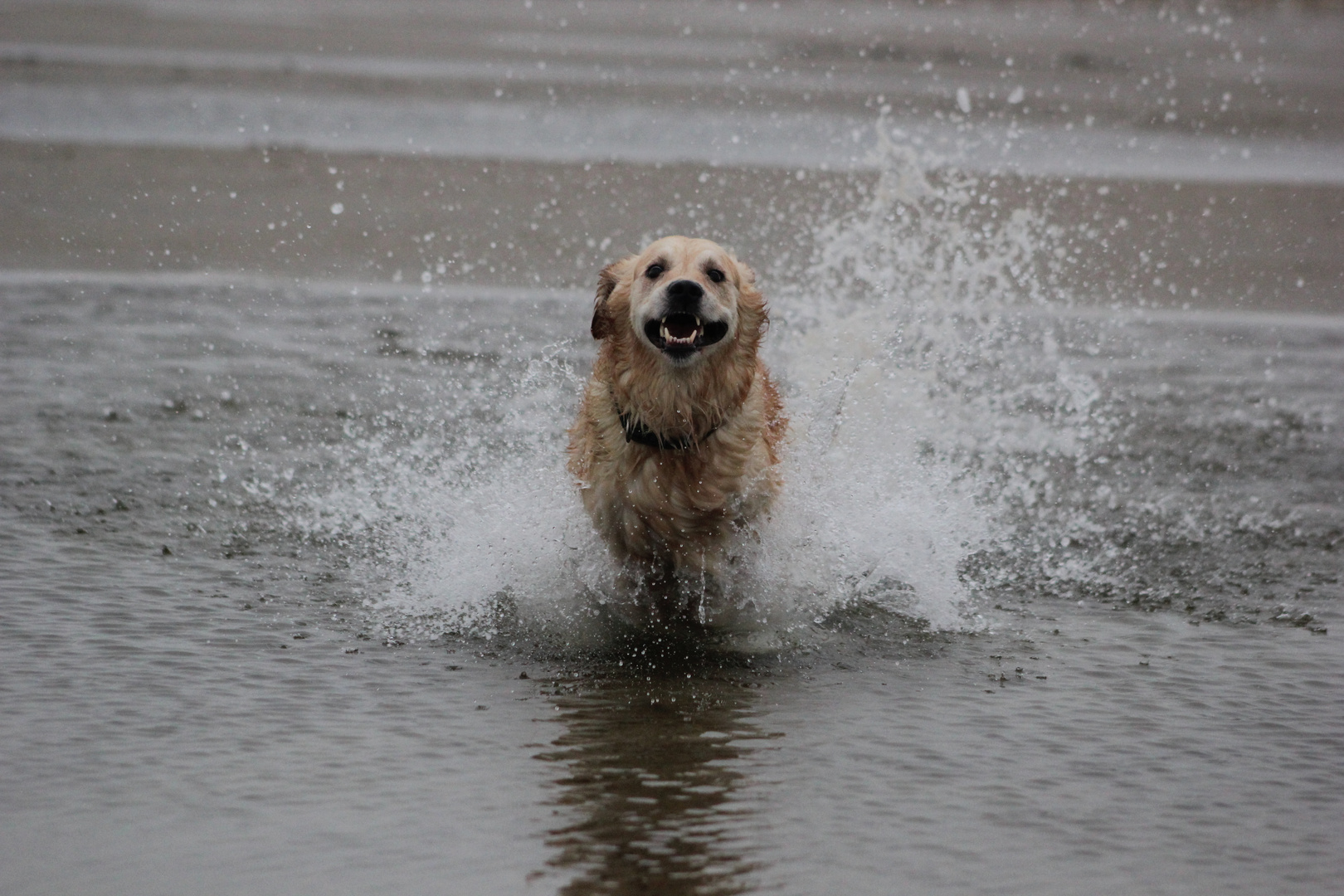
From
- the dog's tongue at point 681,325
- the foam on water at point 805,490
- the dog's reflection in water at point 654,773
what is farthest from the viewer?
the foam on water at point 805,490

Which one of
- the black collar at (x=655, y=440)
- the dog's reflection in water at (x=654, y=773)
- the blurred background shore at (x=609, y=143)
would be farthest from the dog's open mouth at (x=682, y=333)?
the blurred background shore at (x=609, y=143)

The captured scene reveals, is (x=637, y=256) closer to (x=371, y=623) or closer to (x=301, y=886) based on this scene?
(x=371, y=623)

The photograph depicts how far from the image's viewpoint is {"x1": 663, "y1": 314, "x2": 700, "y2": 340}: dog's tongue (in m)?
5.45

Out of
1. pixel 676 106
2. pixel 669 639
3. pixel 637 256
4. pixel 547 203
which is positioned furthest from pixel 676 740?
pixel 676 106

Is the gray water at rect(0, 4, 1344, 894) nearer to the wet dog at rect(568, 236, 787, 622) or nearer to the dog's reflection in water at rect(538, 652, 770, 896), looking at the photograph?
the dog's reflection in water at rect(538, 652, 770, 896)

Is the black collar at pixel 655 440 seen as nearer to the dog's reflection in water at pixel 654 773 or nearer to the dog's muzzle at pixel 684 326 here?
the dog's muzzle at pixel 684 326

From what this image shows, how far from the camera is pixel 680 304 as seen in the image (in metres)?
5.38

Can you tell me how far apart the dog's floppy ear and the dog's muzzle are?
11.7 inches

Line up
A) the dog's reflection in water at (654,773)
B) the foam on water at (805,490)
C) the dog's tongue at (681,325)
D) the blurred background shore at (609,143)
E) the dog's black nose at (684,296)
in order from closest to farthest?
the dog's reflection in water at (654,773) < the dog's black nose at (684,296) < the dog's tongue at (681,325) < the foam on water at (805,490) < the blurred background shore at (609,143)

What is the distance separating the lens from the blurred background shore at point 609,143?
1272 centimetres

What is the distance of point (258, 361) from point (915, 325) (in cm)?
409

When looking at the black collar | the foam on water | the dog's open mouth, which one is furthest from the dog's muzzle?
the foam on water

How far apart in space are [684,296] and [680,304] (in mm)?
29

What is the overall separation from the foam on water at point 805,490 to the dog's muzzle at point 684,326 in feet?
2.29
